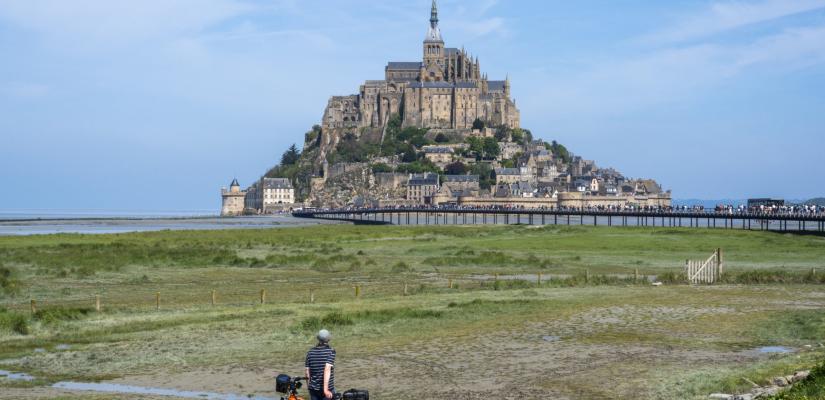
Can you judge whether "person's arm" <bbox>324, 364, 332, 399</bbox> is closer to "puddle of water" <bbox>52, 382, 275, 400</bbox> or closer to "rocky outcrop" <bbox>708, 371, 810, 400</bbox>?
"puddle of water" <bbox>52, 382, 275, 400</bbox>

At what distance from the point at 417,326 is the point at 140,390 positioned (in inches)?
415

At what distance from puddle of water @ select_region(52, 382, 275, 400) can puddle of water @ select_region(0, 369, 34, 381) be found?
0.87 meters

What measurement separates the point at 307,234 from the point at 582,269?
50835mm

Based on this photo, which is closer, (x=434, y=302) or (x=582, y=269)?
(x=434, y=302)

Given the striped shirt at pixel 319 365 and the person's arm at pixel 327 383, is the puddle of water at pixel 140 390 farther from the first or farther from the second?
the person's arm at pixel 327 383

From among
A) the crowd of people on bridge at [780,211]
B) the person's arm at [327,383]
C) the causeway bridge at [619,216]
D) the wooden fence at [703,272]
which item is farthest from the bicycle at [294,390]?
the crowd of people on bridge at [780,211]

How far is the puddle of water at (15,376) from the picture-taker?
22969 millimetres

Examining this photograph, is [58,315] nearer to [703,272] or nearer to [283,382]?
[283,382]

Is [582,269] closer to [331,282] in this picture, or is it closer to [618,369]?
[331,282]

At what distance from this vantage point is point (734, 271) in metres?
52.6

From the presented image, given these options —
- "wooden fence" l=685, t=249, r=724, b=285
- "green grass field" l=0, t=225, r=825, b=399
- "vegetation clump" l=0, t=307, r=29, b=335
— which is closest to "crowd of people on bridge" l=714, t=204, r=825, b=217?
"green grass field" l=0, t=225, r=825, b=399

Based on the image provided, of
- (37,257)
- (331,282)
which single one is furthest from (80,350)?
(37,257)

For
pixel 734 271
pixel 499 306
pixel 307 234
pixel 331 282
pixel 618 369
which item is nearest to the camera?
pixel 618 369

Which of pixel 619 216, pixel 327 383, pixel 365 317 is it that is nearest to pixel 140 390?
pixel 327 383
